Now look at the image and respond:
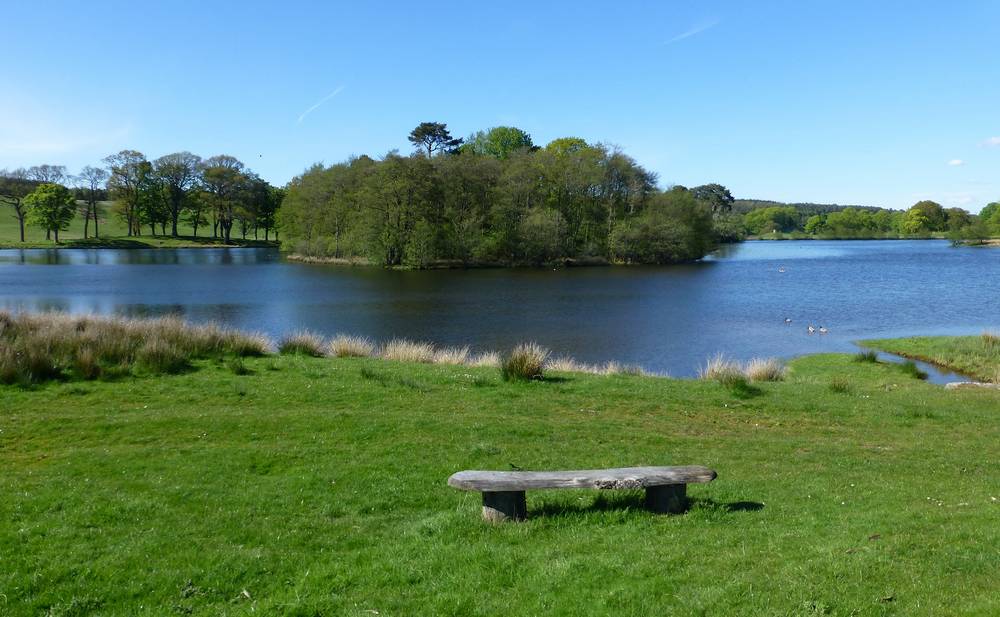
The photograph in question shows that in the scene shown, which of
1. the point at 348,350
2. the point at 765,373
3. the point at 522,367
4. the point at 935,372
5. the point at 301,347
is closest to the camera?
the point at 522,367

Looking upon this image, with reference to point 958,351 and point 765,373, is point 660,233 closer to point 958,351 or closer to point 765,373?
point 958,351

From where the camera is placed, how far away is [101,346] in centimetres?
1528

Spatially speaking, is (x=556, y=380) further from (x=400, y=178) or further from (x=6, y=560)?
→ (x=400, y=178)

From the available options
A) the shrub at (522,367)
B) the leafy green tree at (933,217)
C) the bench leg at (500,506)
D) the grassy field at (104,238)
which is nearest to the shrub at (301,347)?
the shrub at (522,367)

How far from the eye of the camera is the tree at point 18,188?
104 m

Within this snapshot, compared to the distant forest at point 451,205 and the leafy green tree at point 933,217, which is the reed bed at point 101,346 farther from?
the leafy green tree at point 933,217

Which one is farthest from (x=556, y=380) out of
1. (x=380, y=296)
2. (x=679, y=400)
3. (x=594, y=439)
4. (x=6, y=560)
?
(x=380, y=296)

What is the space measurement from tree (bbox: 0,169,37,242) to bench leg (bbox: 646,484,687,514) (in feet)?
402

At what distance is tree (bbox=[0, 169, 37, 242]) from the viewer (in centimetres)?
10419

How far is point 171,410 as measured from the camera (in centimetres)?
1169

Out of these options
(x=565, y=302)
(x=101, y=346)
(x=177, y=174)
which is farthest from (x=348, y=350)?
(x=177, y=174)

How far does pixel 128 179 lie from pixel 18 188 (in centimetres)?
1566

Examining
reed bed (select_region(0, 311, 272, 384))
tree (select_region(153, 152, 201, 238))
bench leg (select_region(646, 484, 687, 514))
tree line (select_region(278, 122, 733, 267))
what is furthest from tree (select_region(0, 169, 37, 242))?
bench leg (select_region(646, 484, 687, 514))

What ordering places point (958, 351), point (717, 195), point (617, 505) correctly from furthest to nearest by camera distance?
point (717, 195)
point (958, 351)
point (617, 505)
